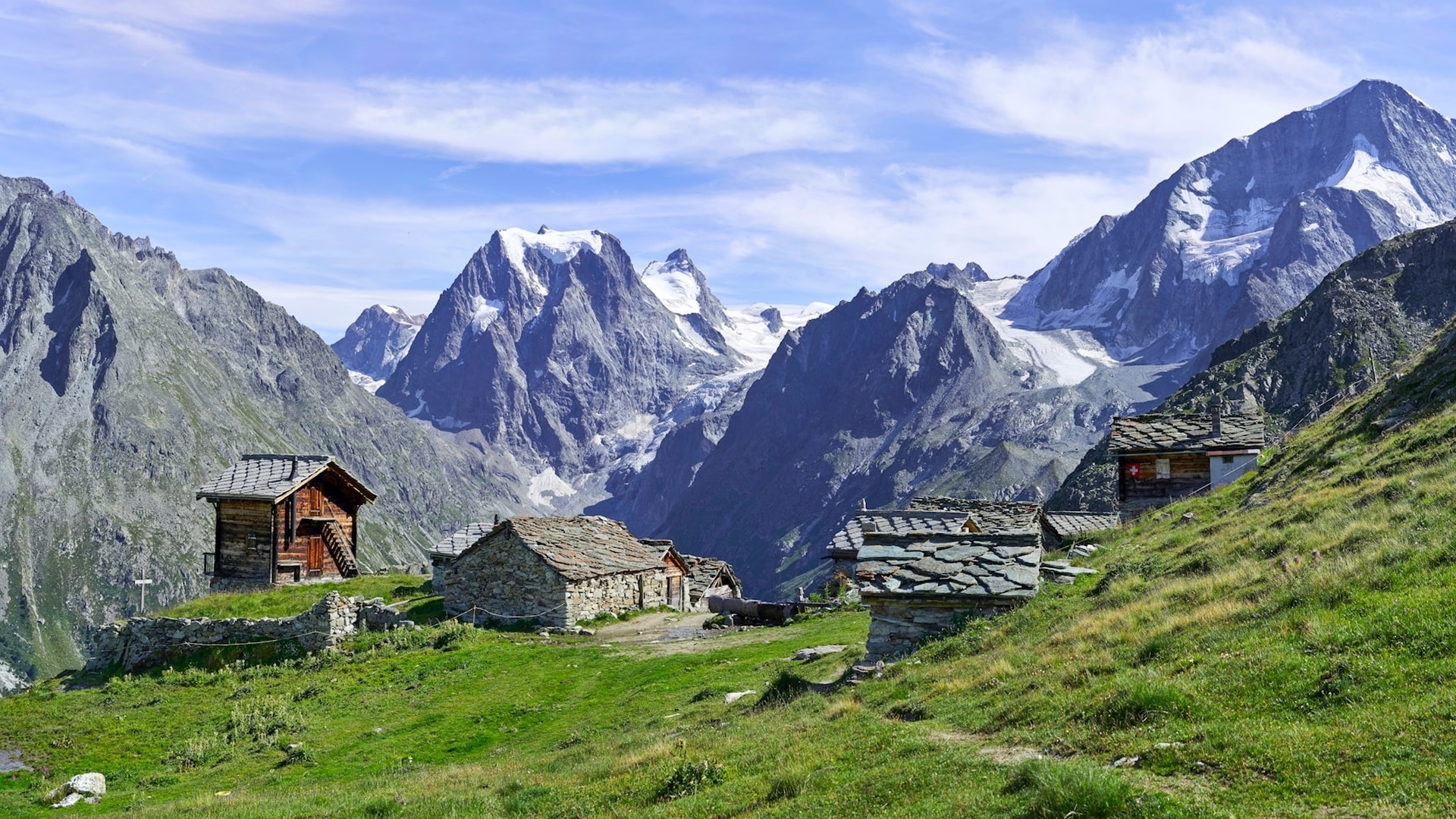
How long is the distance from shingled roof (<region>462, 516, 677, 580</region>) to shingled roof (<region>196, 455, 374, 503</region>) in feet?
48.4

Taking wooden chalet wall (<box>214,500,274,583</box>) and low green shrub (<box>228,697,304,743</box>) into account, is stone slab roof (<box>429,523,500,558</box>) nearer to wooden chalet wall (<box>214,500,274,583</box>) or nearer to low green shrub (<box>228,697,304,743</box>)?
wooden chalet wall (<box>214,500,274,583</box>)

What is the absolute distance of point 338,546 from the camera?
2345 inches

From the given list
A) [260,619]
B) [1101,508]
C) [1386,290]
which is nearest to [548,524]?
[260,619]

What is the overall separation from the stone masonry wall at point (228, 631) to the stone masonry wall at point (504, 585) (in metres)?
3.41

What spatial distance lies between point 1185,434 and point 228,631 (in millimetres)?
45838

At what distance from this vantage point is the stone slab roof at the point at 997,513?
4691 centimetres

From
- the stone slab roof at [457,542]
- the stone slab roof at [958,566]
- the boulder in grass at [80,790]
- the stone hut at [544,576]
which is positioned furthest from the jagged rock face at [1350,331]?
the boulder in grass at [80,790]

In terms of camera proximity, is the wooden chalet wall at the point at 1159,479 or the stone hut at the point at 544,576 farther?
the wooden chalet wall at the point at 1159,479

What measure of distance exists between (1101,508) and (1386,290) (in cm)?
7812

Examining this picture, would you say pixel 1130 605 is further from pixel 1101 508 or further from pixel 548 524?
pixel 1101 508

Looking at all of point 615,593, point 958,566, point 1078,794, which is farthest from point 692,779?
point 615,593

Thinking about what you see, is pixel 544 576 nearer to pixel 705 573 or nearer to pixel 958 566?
pixel 958 566

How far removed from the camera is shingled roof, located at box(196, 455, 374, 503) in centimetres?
5556

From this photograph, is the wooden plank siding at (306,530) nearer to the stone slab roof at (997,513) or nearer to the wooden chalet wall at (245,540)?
the wooden chalet wall at (245,540)
